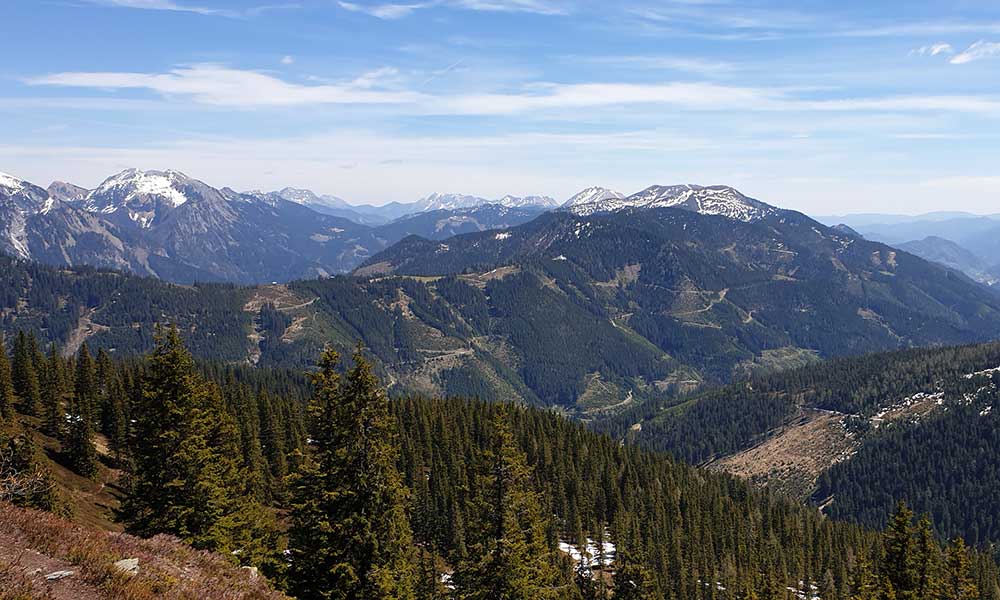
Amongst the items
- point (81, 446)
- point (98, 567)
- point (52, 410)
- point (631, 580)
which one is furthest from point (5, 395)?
point (631, 580)

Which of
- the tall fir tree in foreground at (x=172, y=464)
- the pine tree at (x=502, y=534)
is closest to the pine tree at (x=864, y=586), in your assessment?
the pine tree at (x=502, y=534)

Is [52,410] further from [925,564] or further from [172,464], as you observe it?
[925,564]

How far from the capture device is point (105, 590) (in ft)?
59.4

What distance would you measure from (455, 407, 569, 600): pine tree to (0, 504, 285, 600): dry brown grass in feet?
43.7

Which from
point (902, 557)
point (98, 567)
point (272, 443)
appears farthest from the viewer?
point (272, 443)

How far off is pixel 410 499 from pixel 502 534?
4445 centimetres

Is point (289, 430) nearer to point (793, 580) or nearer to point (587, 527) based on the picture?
point (587, 527)

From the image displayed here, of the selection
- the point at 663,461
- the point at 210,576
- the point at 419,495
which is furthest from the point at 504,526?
the point at 663,461

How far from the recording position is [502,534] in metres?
35.2

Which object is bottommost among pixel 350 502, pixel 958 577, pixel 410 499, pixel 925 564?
pixel 958 577

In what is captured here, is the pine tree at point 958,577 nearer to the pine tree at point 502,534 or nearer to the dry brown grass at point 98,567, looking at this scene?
the pine tree at point 502,534

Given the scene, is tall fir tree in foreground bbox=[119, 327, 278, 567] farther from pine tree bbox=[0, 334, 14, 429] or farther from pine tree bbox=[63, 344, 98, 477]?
pine tree bbox=[0, 334, 14, 429]

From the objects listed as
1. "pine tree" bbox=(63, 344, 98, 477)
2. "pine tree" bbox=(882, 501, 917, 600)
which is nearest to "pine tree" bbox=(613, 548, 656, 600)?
"pine tree" bbox=(882, 501, 917, 600)

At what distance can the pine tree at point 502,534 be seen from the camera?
1366 inches
